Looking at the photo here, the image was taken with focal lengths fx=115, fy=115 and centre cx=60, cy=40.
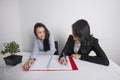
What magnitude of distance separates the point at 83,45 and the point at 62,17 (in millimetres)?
855

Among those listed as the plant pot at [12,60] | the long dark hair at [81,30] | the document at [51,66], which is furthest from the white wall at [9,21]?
the long dark hair at [81,30]

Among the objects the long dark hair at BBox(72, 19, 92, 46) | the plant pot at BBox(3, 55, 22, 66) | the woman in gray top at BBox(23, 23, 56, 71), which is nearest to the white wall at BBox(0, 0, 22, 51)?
the woman in gray top at BBox(23, 23, 56, 71)

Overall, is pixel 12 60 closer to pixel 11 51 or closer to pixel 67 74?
pixel 11 51

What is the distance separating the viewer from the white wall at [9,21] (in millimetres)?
2082

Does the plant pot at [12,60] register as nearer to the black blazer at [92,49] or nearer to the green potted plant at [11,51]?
the green potted plant at [11,51]

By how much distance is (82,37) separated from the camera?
136 cm

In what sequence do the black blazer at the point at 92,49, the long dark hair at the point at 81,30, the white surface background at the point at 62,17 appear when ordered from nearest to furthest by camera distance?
1. the black blazer at the point at 92,49
2. the long dark hair at the point at 81,30
3. the white surface background at the point at 62,17

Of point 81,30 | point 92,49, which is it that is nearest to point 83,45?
point 92,49

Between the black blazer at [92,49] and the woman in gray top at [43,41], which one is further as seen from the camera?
the woman in gray top at [43,41]

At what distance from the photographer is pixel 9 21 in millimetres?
2166

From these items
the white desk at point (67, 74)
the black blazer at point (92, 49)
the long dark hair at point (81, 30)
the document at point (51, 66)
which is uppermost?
the long dark hair at point (81, 30)

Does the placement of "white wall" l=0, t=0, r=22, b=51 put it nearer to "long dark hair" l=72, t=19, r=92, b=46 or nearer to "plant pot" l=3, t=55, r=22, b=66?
"plant pot" l=3, t=55, r=22, b=66

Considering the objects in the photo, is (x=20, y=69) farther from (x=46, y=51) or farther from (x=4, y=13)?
(x=4, y=13)

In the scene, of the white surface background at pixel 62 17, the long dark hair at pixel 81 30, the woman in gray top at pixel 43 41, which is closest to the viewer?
the long dark hair at pixel 81 30
